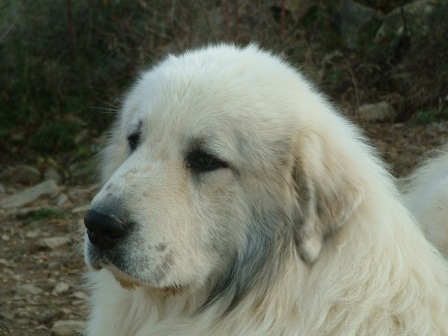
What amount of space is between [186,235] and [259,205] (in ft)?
1.08

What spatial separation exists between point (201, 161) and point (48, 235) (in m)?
3.65

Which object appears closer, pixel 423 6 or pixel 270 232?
pixel 270 232

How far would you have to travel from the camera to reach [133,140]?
3.79 metres

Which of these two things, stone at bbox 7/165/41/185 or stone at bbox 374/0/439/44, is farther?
stone at bbox 374/0/439/44

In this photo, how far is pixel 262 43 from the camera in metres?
7.94

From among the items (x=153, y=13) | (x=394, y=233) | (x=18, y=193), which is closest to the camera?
(x=394, y=233)

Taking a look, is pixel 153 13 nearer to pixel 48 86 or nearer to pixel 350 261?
pixel 48 86

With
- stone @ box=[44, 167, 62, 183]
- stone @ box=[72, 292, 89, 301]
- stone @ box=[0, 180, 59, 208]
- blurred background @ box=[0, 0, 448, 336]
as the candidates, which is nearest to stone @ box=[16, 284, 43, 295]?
stone @ box=[72, 292, 89, 301]

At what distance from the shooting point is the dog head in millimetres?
3428

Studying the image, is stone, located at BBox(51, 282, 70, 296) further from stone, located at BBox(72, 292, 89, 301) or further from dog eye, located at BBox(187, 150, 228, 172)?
dog eye, located at BBox(187, 150, 228, 172)

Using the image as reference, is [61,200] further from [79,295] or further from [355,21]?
[355,21]

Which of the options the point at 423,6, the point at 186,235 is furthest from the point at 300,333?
the point at 423,6

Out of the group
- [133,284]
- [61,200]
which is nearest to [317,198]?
[133,284]

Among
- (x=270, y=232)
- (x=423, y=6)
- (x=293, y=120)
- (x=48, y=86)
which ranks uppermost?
(x=423, y=6)
